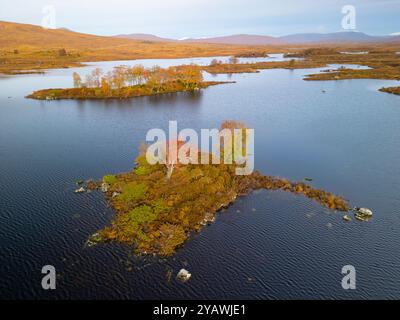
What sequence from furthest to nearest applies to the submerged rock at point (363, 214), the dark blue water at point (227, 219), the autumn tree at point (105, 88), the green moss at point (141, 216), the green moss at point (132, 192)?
the autumn tree at point (105, 88)
the green moss at point (132, 192)
the submerged rock at point (363, 214)
the green moss at point (141, 216)
the dark blue water at point (227, 219)

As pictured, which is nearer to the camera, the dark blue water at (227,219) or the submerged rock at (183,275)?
the dark blue water at (227,219)

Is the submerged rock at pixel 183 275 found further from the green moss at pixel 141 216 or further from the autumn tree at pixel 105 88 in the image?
the autumn tree at pixel 105 88

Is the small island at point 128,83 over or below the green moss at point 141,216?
over

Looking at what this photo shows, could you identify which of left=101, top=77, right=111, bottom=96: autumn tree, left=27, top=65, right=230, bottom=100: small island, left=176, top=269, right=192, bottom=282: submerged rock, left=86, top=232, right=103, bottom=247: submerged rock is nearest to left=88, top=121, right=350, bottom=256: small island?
left=86, top=232, right=103, bottom=247: submerged rock

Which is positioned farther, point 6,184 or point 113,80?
point 113,80

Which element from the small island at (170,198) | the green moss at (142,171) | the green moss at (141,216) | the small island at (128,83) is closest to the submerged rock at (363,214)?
the small island at (170,198)
